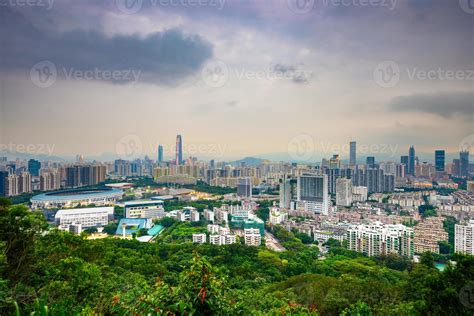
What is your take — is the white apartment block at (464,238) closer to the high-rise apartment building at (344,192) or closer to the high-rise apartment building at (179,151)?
the high-rise apartment building at (344,192)

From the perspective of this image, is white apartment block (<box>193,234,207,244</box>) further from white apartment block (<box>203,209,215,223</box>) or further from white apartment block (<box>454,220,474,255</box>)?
white apartment block (<box>454,220,474,255</box>)

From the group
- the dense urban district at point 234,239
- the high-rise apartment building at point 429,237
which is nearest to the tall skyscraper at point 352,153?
the dense urban district at point 234,239

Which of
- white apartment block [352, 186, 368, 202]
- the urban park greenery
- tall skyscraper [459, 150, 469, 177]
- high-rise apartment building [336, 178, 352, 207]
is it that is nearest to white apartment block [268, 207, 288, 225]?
high-rise apartment building [336, 178, 352, 207]

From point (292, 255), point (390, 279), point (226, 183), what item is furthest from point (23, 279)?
point (226, 183)

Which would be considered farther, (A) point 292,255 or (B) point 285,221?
(B) point 285,221

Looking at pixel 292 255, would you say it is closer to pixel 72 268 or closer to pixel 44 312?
pixel 72 268
